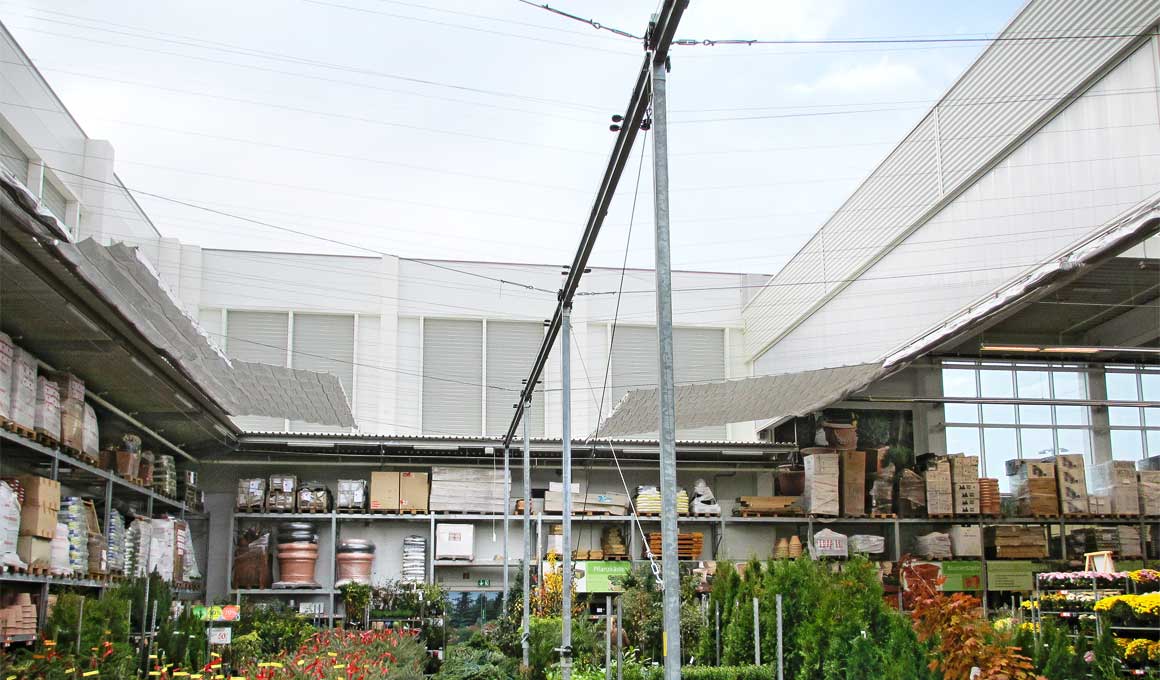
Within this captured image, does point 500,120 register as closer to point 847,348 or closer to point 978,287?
point 978,287

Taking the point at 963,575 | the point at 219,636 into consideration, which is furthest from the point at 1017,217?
the point at 219,636

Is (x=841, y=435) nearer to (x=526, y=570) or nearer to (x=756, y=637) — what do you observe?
(x=526, y=570)

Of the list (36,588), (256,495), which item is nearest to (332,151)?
(36,588)

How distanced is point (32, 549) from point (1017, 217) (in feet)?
42.3

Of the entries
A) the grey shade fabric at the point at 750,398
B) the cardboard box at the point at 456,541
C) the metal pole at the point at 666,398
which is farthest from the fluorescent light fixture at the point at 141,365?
the cardboard box at the point at 456,541

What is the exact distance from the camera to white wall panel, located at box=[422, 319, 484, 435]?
26219mm

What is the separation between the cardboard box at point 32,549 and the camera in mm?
12086

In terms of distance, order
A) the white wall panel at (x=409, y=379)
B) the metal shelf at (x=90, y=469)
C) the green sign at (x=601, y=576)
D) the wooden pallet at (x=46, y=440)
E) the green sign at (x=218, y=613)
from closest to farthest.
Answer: the metal shelf at (x=90, y=469) < the wooden pallet at (x=46, y=440) < the green sign at (x=218, y=613) < the green sign at (x=601, y=576) < the white wall panel at (x=409, y=379)

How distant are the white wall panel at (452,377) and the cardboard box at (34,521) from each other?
544 inches

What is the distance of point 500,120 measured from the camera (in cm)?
1445

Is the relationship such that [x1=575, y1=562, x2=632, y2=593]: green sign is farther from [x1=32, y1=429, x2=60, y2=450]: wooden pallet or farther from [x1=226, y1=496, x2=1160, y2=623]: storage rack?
[x1=32, y1=429, x2=60, y2=450]: wooden pallet

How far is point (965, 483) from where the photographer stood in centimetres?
2250

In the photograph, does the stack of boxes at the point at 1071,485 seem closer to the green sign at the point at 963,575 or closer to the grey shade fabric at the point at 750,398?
the green sign at the point at 963,575

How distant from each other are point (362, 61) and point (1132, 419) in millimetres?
17143
